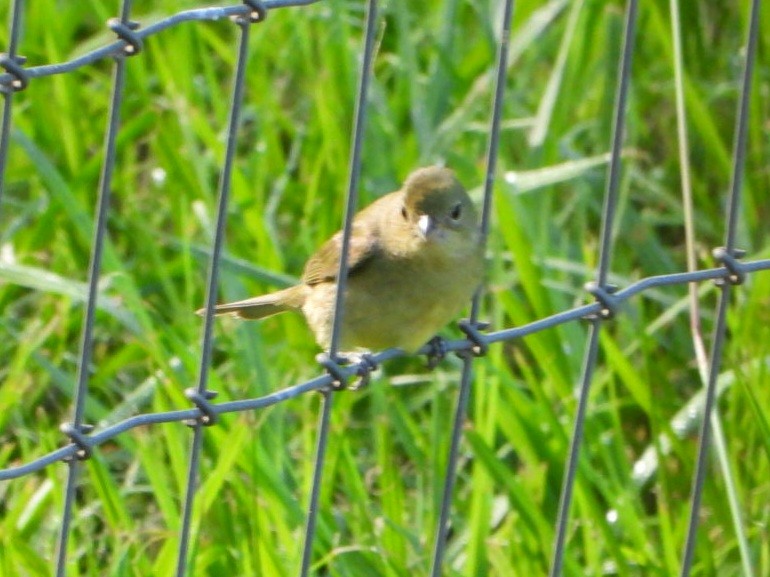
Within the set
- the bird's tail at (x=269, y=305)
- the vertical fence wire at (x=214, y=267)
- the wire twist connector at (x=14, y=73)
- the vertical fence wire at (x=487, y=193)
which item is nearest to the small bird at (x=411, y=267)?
the bird's tail at (x=269, y=305)

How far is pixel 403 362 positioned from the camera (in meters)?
3.55

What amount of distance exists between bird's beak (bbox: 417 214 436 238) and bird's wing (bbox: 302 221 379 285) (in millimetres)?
96

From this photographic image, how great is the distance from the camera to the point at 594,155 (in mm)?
4309

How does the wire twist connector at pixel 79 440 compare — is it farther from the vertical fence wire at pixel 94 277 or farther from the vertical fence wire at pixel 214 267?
the vertical fence wire at pixel 214 267

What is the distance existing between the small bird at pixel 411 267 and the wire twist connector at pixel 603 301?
0.43m

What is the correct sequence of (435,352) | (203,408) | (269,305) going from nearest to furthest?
(203,408), (435,352), (269,305)

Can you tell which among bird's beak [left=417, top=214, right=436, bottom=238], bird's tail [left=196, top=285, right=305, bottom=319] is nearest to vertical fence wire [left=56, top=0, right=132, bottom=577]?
bird's beak [left=417, top=214, right=436, bottom=238]

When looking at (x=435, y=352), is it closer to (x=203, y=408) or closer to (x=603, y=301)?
(x=603, y=301)

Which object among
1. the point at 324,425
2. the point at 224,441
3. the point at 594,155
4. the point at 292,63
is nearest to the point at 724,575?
the point at 224,441

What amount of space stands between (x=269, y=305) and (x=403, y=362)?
0.57 metres

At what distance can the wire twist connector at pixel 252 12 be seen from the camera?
6.22 feet

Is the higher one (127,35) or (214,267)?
(127,35)

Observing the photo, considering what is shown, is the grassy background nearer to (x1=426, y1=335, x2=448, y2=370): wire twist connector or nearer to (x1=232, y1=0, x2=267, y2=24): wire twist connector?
(x1=426, y1=335, x2=448, y2=370): wire twist connector

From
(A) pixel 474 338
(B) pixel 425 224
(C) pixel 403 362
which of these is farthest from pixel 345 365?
(C) pixel 403 362
